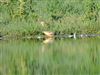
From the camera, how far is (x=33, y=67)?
1100cm

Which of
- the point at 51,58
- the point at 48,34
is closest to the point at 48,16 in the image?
the point at 48,34

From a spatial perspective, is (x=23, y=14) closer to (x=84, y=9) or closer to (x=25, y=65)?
(x=84, y=9)

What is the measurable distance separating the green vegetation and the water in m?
2.73

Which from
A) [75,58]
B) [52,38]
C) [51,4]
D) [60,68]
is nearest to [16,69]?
[60,68]

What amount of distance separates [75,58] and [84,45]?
10.8 feet

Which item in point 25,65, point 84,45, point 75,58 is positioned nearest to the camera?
point 25,65

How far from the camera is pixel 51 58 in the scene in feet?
41.0

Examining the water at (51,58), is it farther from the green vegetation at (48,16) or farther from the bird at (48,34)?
the green vegetation at (48,16)

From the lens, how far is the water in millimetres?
10328

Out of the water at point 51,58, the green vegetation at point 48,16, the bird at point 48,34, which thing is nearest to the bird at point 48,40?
the bird at point 48,34

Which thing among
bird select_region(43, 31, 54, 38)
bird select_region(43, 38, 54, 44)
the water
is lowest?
bird select_region(43, 38, 54, 44)

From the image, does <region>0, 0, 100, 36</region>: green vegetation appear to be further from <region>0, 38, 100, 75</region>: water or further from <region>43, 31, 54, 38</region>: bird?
<region>0, 38, 100, 75</region>: water

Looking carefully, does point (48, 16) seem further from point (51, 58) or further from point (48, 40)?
point (51, 58)

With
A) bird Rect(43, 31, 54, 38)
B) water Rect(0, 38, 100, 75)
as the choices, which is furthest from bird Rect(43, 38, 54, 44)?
water Rect(0, 38, 100, 75)
